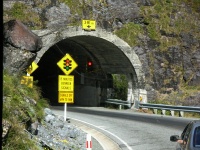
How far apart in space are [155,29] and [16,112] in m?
24.5

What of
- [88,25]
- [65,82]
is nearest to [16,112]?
[65,82]

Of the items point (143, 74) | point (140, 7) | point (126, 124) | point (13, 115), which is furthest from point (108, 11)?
point (13, 115)

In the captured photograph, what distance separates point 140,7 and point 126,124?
1477 cm

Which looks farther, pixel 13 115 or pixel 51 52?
pixel 51 52

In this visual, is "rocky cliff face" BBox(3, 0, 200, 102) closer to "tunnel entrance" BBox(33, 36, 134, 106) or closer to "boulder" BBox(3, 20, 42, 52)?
"tunnel entrance" BBox(33, 36, 134, 106)

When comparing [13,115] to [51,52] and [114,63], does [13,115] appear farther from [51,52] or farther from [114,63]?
[51,52]

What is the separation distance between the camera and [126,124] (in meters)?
19.6

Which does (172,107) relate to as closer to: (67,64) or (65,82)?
(67,64)

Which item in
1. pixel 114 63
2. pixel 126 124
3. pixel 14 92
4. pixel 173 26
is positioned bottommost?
pixel 126 124

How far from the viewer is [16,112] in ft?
28.0

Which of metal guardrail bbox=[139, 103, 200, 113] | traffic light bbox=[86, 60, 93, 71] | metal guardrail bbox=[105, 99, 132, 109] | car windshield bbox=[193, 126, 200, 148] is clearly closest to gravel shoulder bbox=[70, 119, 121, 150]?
car windshield bbox=[193, 126, 200, 148]

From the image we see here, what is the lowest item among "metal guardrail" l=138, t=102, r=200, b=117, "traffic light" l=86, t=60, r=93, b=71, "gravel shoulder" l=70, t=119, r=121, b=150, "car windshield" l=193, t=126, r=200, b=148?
"gravel shoulder" l=70, t=119, r=121, b=150

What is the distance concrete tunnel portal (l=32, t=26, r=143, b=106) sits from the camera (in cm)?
3010

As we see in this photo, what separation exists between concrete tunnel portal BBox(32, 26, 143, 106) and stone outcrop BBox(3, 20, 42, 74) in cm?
1653
